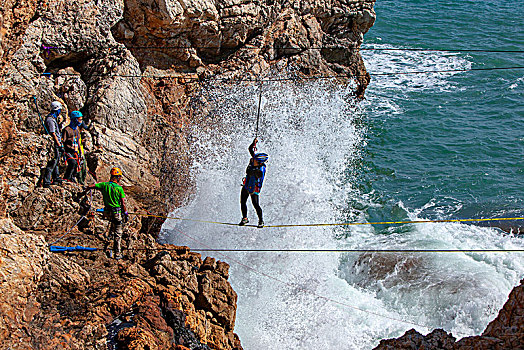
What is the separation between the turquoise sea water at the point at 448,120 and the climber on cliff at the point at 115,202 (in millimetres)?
10919

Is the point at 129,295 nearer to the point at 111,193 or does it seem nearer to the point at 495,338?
the point at 111,193

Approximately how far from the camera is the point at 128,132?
50.6 ft

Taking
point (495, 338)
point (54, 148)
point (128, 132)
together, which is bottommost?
point (495, 338)

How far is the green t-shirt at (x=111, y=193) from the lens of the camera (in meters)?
9.83

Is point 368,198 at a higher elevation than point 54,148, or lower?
lower

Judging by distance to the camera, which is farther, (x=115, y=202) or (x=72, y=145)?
(x=72, y=145)

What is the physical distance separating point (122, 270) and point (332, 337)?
611cm

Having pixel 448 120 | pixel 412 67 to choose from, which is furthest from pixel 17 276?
pixel 412 67

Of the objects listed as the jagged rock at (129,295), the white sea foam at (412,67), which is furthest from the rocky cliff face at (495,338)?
the white sea foam at (412,67)

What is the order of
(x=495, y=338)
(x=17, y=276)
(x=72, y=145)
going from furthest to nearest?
(x=72, y=145), (x=17, y=276), (x=495, y=338)

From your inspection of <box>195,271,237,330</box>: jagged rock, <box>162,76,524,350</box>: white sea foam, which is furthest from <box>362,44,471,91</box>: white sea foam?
<box>195,271,237,330</box>: jagged rock

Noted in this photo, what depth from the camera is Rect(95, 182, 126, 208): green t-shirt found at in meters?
9.83

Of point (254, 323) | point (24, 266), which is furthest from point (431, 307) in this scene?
point (24, 266)

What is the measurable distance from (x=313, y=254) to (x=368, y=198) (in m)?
4.58
